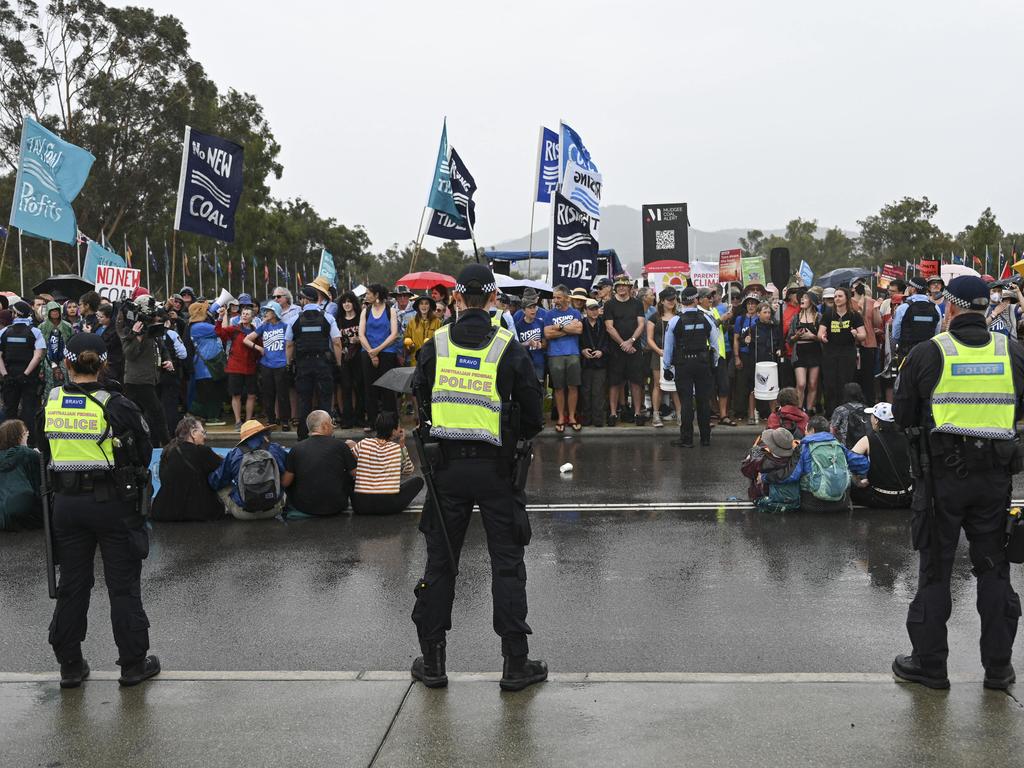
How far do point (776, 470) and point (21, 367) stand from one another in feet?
30.8

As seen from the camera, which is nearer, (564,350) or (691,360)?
(691,360)

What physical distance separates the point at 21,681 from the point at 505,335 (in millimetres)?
2970

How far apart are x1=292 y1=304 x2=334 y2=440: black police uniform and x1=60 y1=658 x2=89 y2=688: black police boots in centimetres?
820

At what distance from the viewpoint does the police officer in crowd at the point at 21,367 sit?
13578 millimetres

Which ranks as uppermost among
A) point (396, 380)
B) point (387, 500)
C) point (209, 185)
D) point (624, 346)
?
point (209, 185)

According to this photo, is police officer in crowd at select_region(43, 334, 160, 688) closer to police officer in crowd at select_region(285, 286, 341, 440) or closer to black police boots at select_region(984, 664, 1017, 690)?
black police boots at select_region(984, 664, 1017, 690)

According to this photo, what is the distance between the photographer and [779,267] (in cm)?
2773

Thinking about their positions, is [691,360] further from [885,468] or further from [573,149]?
[573,149]

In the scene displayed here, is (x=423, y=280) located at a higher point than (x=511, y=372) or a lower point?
higher

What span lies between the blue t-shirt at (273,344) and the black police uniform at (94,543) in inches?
357

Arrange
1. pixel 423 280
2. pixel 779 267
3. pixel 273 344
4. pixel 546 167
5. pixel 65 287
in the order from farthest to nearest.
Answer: pixel 779 267, pixel 423 280, pixel 546 167, pixel 65 287, pixel 273 344

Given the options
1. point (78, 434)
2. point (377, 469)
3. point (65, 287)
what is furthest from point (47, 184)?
point (78, 434)

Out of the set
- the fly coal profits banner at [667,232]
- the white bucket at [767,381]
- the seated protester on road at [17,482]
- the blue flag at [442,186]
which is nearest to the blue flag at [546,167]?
the blue flag at [442,186]

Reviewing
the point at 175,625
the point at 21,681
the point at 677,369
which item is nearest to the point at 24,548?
the point at 175,625
